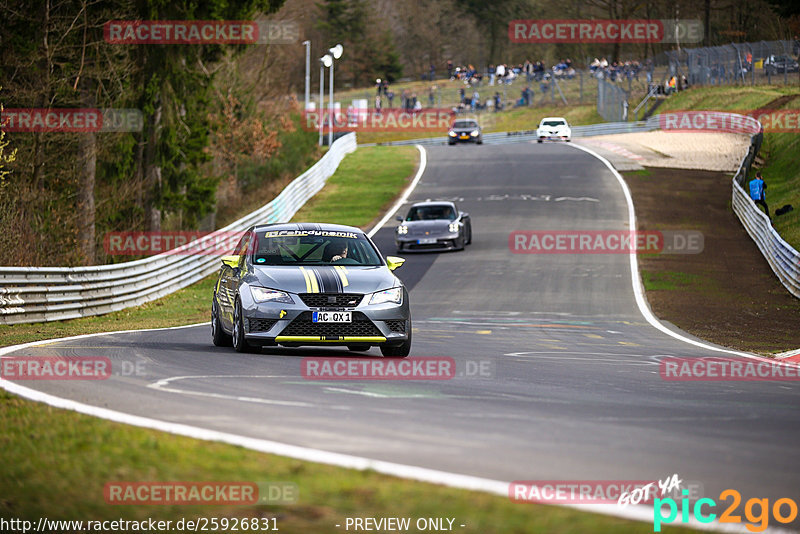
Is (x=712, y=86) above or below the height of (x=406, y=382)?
above

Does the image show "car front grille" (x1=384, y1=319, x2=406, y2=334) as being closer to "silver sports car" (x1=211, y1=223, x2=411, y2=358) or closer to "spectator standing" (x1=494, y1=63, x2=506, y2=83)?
"silver sports car" (x1=211, y1=223, x2=411, y2=358)

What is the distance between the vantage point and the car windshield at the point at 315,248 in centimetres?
1357

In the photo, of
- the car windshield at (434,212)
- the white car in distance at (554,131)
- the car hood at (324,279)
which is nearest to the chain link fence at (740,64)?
the white car in distance at (554,131)

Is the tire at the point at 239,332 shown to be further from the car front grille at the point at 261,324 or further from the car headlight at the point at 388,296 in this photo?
the car headlight at the point at 388,296

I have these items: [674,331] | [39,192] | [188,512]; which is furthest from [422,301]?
[188,512]

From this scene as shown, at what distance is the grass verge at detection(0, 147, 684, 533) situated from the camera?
4867mm

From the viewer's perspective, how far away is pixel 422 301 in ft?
86.0

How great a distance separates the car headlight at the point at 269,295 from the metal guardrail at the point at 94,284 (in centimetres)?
836

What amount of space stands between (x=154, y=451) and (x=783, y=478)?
3287 mm

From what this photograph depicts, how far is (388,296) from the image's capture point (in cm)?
1264

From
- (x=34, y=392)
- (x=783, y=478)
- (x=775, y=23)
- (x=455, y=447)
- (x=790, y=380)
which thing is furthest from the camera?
(x=775, y=23)

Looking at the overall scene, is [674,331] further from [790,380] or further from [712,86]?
[712,86]

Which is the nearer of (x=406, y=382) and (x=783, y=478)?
(x=783, y=478)

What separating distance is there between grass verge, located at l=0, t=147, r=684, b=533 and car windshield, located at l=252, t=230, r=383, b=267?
5915 millimetres
